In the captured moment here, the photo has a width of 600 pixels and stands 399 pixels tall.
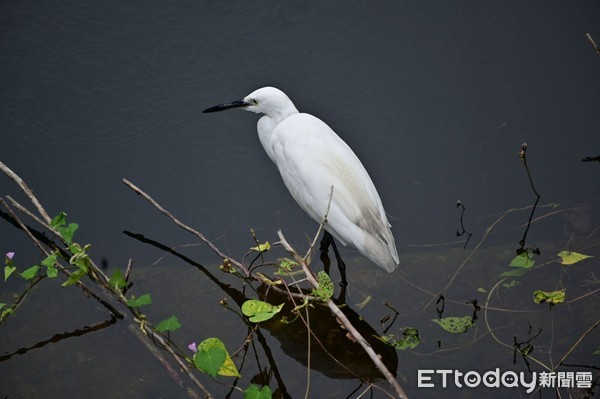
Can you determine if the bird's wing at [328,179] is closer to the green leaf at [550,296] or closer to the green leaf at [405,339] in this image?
the green leaf at [405,339]

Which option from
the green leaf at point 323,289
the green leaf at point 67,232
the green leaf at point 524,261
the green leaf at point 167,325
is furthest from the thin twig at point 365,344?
the green leaf at point 524,261

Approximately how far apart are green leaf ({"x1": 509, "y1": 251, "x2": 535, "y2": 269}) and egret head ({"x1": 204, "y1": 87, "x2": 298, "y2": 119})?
3.81 feet

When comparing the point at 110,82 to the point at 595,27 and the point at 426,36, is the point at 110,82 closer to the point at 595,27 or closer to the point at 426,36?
the point at 426,36

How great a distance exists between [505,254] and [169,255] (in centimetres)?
148

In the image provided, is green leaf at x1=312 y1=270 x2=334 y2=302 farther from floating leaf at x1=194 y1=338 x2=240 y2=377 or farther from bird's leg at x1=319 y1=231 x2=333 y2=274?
bird's leg at x1=319 y1=231 x2=333 y2=274

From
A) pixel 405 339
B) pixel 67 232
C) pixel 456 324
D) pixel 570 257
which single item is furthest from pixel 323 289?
pixel 570 257

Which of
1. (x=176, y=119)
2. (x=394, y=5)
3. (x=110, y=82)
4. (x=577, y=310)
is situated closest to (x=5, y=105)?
(x=110, y=82)

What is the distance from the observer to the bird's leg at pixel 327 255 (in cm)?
297

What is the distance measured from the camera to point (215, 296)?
115 inches

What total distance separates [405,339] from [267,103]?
117cm

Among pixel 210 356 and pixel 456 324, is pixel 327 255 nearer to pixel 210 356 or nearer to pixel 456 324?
pixel 456 324

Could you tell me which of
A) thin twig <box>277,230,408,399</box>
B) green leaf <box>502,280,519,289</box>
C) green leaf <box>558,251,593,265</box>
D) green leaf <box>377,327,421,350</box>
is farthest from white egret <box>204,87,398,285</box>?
green leaf <box>558,251,593,265</box>

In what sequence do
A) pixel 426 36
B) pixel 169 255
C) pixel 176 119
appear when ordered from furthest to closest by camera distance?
1. pixel 426 36
2. pixel 176 119
3. pixel 169 255

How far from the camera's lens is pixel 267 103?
10.0 feet
